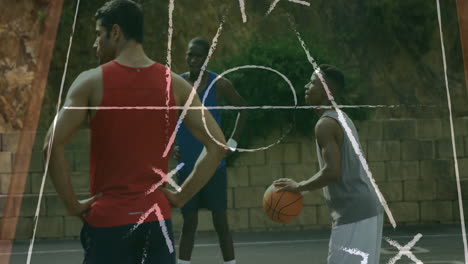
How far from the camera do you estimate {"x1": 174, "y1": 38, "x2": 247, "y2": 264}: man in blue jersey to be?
810 centimetres

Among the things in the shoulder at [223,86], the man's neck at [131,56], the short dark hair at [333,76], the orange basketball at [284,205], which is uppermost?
the shoulder at [223,86]

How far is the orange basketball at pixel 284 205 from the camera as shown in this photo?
6453 millimetres

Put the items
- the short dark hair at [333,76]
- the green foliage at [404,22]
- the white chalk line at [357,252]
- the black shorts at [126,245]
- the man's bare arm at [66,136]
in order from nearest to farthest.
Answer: the man's bare arm at [66,136], the black shorts at [126,245], the white chalk line at [357,252], the short dark hair at [333,76], the green foliage at [404,22]

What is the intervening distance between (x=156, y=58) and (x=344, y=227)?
10.9 metres

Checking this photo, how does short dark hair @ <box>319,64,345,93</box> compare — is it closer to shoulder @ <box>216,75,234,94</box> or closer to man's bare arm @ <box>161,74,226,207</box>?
man's bare arm @ <box>161,74,226,207</box>

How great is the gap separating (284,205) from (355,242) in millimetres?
888

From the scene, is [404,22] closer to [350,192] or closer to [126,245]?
[350,192]

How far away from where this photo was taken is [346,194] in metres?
5.72

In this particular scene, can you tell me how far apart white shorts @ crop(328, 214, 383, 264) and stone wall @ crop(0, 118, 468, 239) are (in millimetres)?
6976

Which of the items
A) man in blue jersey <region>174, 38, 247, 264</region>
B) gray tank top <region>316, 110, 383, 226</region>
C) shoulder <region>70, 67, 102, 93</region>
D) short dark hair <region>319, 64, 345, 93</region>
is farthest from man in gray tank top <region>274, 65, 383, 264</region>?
man in blue jersey <region>174, 38, 247, 264</region>

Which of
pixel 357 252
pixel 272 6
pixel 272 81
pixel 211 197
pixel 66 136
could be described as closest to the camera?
pixel 66 136

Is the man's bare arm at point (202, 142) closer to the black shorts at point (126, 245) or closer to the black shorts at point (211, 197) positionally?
the black shorts at point (126, 245)

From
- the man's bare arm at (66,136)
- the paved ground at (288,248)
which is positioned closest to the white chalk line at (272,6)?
the paved ground at (288,248)

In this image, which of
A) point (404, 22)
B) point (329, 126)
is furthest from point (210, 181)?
point (404, 22)
